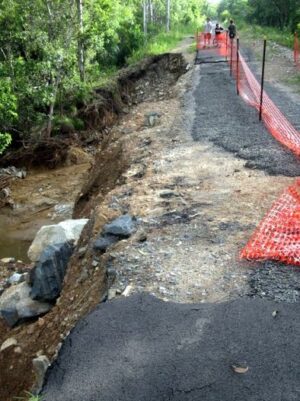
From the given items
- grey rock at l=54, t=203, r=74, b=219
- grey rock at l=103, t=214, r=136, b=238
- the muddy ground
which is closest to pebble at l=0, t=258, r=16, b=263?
the muddy ground

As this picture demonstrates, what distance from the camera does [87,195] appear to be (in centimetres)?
1070

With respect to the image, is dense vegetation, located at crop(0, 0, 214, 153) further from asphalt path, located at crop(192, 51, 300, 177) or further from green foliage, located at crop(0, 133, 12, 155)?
asphalt path, located at crop(192, 51, 300, 177)

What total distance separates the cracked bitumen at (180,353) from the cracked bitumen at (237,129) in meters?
4.13

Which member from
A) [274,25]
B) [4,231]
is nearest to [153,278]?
[4,231]

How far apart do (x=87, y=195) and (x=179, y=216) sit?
15.2 feet

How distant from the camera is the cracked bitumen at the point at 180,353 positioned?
3.43 meters

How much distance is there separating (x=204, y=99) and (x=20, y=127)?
5.93 m

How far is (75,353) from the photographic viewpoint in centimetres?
398

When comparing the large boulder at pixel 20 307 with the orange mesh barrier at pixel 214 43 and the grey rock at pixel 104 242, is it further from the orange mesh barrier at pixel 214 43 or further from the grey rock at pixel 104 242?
the orange mesh barrier at pixel 214 43

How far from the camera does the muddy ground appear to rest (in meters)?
4.79

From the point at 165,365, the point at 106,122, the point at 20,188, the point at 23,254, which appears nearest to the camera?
the point at 165,365

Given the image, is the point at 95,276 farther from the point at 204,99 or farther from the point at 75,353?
the point at 204,99

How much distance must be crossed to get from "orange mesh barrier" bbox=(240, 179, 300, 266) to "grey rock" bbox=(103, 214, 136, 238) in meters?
1.55

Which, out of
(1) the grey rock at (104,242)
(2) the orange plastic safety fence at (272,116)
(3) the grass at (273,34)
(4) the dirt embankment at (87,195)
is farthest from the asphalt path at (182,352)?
(3) the grass at (273,34)
